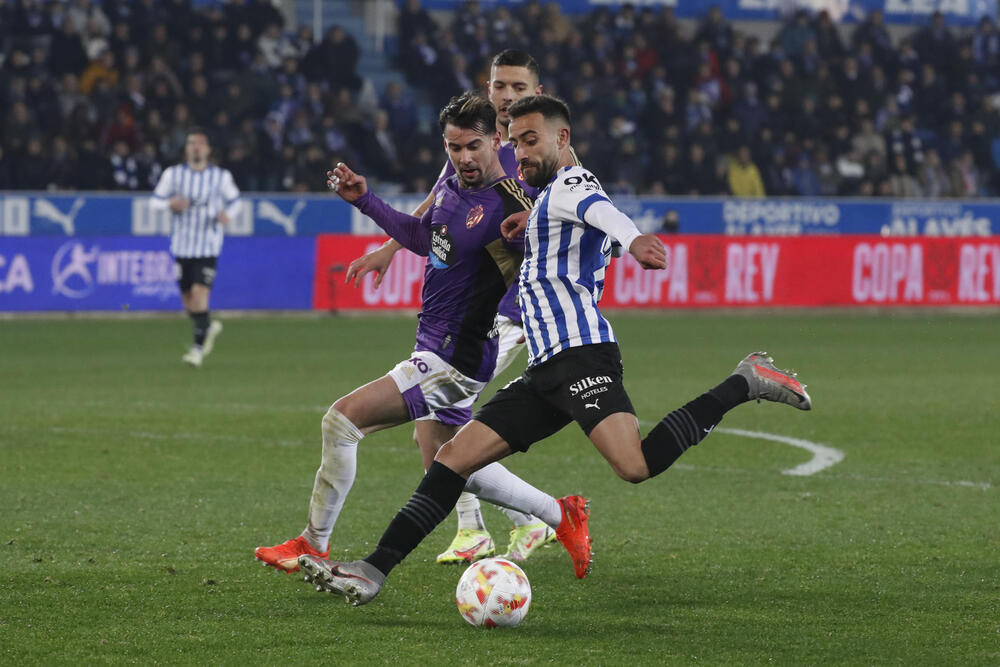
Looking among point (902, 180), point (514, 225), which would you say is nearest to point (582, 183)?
point (514, 225)

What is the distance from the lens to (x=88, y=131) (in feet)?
69.9

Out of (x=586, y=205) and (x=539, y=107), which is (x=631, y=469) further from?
(x=539, y=107)

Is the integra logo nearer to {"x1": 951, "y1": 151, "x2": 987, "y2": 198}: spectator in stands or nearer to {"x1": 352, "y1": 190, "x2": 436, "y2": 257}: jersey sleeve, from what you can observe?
{"x1": 352, "y1": 190, "x2": 436, "y2": 257}: jersey sleeve

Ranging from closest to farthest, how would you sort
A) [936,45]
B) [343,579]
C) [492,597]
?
[492,597], [343,579], [936,45]

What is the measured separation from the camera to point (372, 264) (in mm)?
6105

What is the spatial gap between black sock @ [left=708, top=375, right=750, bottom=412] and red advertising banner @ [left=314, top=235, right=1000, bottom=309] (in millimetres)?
14959

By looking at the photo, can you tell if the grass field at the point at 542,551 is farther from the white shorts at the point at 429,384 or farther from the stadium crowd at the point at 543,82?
the stadium crowd at the point at 543,82

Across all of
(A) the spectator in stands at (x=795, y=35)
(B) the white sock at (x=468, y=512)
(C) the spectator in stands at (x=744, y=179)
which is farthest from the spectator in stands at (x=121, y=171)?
(B) the white sock at (x=468, y=512)

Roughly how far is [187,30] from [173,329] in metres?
6.60

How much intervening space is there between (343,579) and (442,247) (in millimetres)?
1389

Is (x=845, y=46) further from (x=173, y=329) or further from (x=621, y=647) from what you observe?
(x=621, y=647)

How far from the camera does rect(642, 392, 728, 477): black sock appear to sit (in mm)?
5137

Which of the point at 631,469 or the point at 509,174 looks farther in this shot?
the point at 509,174

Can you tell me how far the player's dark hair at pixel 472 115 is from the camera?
18.2ft
